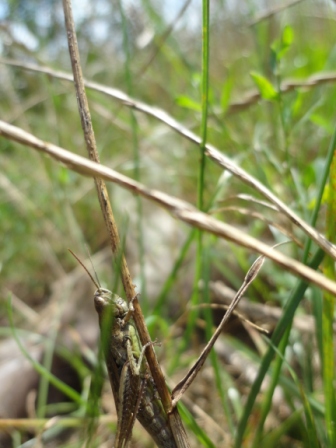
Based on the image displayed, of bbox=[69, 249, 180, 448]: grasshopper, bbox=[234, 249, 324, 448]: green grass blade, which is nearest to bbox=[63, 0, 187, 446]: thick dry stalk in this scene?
bbox=[69, 249, 180, 448]: grasshopper

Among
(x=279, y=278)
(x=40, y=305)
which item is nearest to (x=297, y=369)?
(x=279, y=278)

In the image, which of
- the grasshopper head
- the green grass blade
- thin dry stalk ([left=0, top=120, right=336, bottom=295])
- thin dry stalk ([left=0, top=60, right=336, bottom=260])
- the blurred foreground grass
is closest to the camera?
thin dry stalk ([left=0, top=120, right=336, bottom=295])

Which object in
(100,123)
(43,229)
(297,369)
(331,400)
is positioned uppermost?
(100,123)

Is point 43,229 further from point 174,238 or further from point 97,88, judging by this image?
point 97,88

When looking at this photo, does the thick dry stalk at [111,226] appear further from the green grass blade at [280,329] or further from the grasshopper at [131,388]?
the green grass blade at [280,329]

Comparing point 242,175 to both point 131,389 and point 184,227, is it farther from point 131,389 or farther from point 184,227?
point 184,227

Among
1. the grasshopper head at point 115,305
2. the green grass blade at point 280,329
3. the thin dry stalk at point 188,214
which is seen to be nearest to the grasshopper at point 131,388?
the grasshopper head at point 115,305

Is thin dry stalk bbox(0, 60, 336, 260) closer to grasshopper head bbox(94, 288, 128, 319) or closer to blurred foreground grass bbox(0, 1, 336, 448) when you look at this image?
blurred foreground grass bbox(0, 1, 336, 448)
